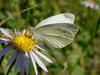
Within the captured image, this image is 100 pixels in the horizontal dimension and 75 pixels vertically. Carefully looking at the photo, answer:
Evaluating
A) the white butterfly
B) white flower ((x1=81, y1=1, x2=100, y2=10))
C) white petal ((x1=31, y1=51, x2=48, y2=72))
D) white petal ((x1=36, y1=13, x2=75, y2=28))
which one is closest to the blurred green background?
white flower ((x1=81, y1=1, x2=100, y2=10))

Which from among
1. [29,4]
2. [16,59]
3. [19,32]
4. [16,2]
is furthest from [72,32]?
[16,2]

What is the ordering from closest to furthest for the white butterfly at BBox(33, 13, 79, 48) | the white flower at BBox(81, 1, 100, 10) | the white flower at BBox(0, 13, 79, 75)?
the white flower at BBox(0, 13, 79, 75) → the white butterfly at BBox(33, 13, 79, 48) → the white flower at BBox(81, 1, 100, 10)

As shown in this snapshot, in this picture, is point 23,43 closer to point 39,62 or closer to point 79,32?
point 39,62

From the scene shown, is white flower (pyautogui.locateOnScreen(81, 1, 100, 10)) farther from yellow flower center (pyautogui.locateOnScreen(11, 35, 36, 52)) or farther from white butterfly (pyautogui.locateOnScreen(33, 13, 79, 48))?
yellow flower center (pyautogui.locateOnScreen(11, 35, 36, 52))

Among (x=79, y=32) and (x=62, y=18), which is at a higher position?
(x=62, y=18)

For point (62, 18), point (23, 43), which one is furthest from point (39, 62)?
point (62, 18)

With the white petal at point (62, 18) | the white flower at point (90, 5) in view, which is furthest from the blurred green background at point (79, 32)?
the white petal at point (62, 18)

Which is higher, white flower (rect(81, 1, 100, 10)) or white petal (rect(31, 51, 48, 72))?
white flower (rect(81, 1, 100, 10))

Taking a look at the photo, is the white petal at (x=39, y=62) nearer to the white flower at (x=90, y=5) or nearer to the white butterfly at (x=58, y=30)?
the white butterfly at (x=58, y=30)

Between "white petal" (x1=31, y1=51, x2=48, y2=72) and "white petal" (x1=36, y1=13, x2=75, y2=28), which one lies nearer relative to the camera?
"white petal" (x1=31, y1=51, x2=48, y2=72)
